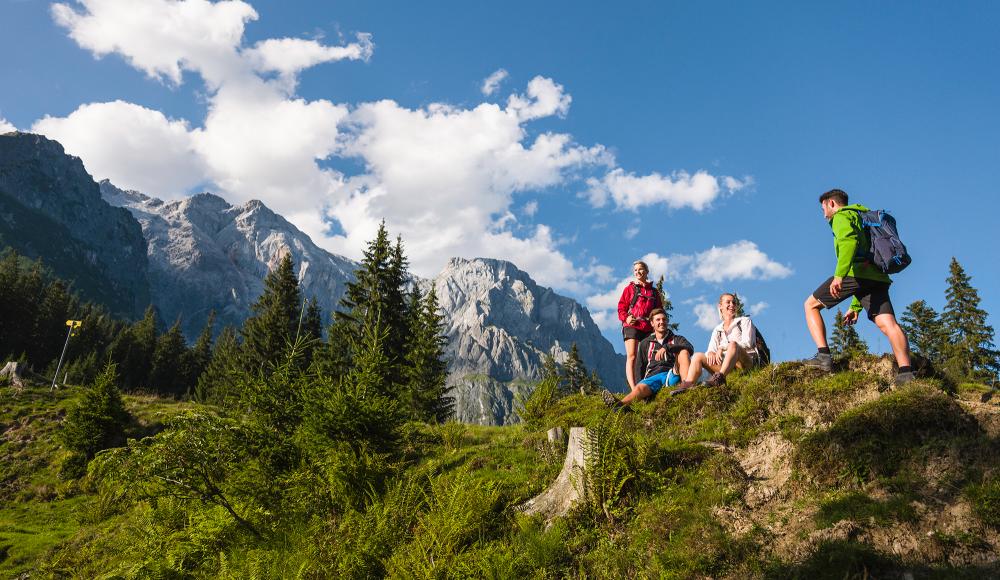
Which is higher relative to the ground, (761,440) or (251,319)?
(251,319)

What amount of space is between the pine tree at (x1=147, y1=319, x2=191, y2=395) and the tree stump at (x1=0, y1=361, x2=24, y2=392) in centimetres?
4342

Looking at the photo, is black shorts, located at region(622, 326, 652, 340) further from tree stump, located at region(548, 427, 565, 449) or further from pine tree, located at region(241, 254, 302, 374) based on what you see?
pine tree, located at region(241, 254, 302, 374)

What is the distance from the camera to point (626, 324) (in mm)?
11672

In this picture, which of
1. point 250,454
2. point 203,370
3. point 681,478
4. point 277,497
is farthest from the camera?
point 203,370

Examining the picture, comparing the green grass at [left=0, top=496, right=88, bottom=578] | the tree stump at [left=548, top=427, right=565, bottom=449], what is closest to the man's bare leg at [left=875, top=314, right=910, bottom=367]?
the tree stump at [left=548, top=427, right=565, bottom=449]

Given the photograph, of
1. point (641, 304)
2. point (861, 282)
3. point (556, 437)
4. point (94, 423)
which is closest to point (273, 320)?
point (94, 423)

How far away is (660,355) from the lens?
10.7 meters

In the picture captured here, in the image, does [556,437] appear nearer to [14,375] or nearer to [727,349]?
[727,349]

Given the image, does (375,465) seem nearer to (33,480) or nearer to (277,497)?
(277,497)

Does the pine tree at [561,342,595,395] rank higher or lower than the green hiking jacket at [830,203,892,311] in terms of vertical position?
higher

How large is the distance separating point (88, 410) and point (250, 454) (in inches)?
676

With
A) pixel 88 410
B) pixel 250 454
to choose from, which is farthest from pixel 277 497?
pixel 88 410

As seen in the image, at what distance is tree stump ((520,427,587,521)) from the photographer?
6816 millimetres

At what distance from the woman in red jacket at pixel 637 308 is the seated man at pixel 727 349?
165cm
